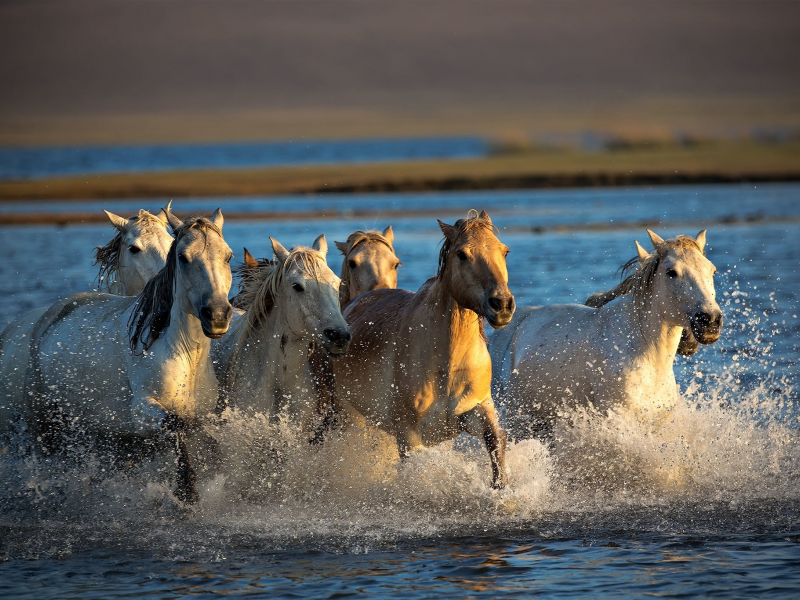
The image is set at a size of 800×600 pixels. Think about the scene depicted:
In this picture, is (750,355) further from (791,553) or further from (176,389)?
(176,389)

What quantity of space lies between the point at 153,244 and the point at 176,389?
6.65 feet

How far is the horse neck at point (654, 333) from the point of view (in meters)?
7.09

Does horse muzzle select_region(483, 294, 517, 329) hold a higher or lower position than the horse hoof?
higher

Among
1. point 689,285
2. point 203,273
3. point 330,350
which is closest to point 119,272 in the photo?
point 203,273

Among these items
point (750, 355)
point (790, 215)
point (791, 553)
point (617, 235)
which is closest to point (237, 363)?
point (791, 553)

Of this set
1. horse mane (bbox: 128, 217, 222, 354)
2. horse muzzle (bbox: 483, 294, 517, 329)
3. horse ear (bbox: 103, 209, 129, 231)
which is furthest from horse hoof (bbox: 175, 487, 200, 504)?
horse ear (bbox: 103, 209, 129, 231)

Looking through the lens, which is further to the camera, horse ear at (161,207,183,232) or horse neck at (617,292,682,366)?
horse neck at (617,292,682,366)

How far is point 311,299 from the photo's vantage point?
639 centimetres

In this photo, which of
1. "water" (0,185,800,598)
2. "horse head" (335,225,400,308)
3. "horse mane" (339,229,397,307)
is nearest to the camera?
"water" (0,185,800,598)

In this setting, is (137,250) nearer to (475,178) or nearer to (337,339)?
(337,339)

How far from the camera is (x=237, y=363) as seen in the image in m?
6.97

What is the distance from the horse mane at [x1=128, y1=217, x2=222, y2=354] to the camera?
6.41 m

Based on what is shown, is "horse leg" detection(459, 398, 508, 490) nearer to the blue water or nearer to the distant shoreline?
the distant shoreline

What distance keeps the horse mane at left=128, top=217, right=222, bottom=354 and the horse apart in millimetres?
1241
